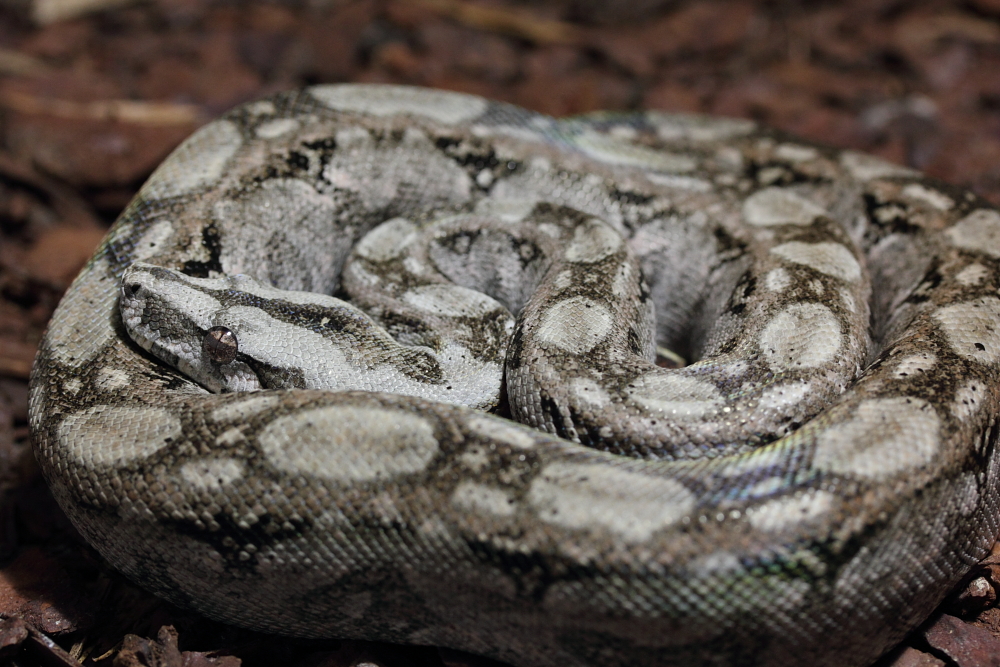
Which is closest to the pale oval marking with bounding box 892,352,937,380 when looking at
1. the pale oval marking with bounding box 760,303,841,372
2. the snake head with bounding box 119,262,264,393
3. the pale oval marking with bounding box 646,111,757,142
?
the pale oval marking with bounding box 760,303,841,372

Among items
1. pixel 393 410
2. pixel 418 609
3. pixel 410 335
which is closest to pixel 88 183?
pixel 410 335

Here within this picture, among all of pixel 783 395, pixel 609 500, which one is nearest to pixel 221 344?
pixel 609 500

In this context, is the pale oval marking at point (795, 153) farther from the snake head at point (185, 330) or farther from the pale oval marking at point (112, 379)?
the pale oval marking at point (112, 379)

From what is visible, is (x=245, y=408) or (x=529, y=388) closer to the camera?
(x=245, y=408)

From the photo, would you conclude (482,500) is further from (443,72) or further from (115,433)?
(443,72)

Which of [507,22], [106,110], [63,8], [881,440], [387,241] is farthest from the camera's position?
[507,22]

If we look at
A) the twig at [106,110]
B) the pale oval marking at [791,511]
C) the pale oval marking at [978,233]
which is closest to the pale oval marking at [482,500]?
the pale oval marking at [791,511]

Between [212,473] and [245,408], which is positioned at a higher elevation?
[245,408]
